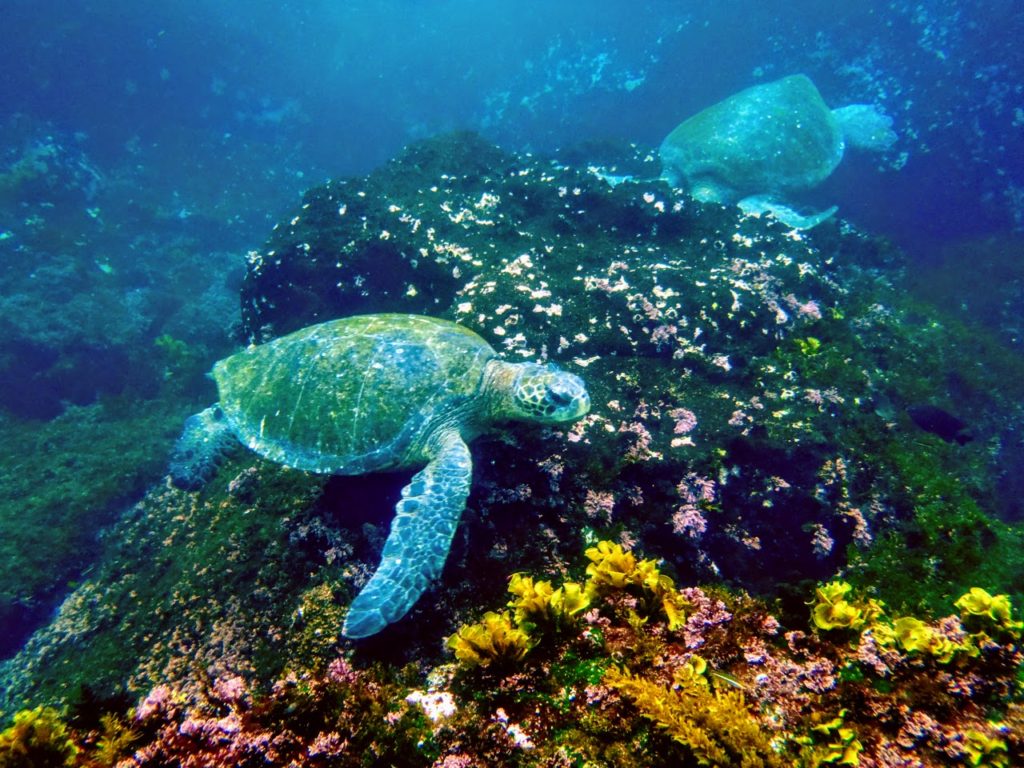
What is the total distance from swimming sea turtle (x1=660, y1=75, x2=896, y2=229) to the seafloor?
113 inches

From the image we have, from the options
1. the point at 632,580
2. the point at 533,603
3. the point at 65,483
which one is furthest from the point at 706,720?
the point at 65,483

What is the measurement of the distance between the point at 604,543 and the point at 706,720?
0.84 meters

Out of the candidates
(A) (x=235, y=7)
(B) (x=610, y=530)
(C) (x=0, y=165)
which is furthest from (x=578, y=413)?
(A) (x=235, y=7)

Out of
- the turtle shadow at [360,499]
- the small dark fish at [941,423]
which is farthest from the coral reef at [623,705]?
the small dark fish at [941,423]

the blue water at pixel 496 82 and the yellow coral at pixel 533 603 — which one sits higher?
the blue water at pixel 496 82

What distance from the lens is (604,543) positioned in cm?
217

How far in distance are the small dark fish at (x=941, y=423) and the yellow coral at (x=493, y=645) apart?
483cm

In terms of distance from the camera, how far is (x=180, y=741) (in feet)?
5.40

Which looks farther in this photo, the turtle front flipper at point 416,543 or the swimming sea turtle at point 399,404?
the swimming sea turtle at point 399,404

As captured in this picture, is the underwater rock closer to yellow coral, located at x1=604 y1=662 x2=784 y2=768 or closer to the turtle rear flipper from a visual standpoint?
the turtle rear flipper

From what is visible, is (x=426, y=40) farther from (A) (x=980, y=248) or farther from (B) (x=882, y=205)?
(A) (x=980, y=248)

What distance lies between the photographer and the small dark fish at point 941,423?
434cm

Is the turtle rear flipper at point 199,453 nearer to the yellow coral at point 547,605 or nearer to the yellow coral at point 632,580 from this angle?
the yellow coral at point 547,605

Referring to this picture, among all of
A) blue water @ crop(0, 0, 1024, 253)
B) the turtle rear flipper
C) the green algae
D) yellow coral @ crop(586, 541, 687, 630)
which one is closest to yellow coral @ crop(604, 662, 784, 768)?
yellow coral @ crop(586, 541, 687, 630)
